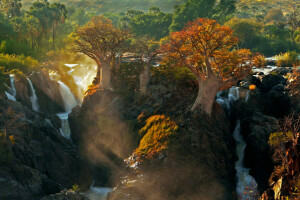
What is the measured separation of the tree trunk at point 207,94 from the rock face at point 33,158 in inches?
547

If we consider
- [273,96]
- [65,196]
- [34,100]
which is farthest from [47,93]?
[273,96]

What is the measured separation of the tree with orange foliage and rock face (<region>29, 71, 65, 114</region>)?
17795mm

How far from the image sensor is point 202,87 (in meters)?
31.3

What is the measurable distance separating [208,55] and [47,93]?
22.3 metres

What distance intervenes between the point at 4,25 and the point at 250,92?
4773cm

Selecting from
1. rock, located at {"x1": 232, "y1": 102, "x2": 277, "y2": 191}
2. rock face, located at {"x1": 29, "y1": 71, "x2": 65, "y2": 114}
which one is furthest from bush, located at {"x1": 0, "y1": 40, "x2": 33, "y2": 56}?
rock, located at {"x1": 232, "y1": 102, "x2": 277, "y2": 191}

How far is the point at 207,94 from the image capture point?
3097 centimetres

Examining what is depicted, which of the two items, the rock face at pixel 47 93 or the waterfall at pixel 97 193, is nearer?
the waterfall at pixel 97 193

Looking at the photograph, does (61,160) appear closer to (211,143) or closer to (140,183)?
(140,183)

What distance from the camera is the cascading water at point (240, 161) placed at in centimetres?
2739

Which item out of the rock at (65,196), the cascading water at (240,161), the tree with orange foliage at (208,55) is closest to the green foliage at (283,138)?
the cascading water at (240,161)

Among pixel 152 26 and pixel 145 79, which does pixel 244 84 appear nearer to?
pixel 145 79

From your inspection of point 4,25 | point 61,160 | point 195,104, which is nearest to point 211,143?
point 195,104

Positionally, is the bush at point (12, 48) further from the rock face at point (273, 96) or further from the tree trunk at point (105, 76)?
the rock face at point (273, 96)
